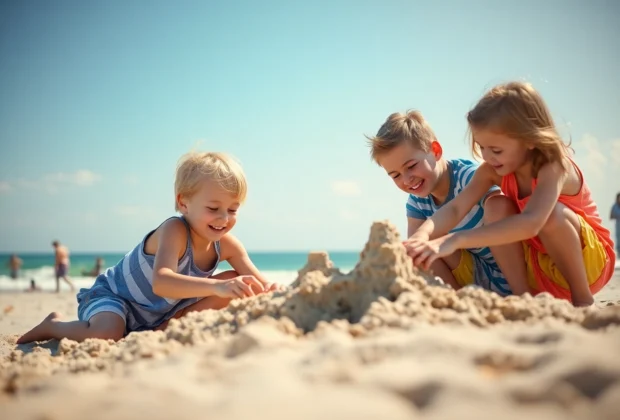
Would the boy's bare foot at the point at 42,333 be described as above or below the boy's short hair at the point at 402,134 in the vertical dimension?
below

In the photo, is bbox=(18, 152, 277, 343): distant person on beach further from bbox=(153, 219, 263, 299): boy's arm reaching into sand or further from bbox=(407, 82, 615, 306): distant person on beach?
bbox=(407, 82, 615, 306): distant person on beach

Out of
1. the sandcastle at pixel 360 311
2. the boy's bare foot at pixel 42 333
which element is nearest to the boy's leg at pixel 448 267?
the sandcastle at pixel 360 311

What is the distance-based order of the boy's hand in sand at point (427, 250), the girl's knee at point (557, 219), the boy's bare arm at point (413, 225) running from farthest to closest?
1. the boy's bare arm at point (413, 225)
2. the girl's knee at point (557, 219)
3. the boy's hand in sand at point (427, 250)

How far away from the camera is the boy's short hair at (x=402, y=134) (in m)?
3.55

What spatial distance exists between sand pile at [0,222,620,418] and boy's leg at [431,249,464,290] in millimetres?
1121

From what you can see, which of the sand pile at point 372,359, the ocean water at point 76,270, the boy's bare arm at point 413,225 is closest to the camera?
the sand pile at point 372,359

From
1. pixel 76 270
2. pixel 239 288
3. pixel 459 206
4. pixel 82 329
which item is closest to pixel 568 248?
pixel 459 206

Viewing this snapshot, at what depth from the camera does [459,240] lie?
2545 mm

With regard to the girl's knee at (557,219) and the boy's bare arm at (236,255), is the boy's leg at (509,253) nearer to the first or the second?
the girl's knee at (557,219)

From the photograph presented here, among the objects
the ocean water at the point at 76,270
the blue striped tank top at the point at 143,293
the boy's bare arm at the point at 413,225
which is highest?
the boy's bare arm at the point at 413,225

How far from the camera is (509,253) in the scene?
2947 mm

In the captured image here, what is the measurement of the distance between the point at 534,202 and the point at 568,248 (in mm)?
375

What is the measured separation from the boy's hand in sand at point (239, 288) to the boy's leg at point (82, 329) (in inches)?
33.2

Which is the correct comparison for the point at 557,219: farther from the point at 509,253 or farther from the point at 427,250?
A: the point at 427,250
